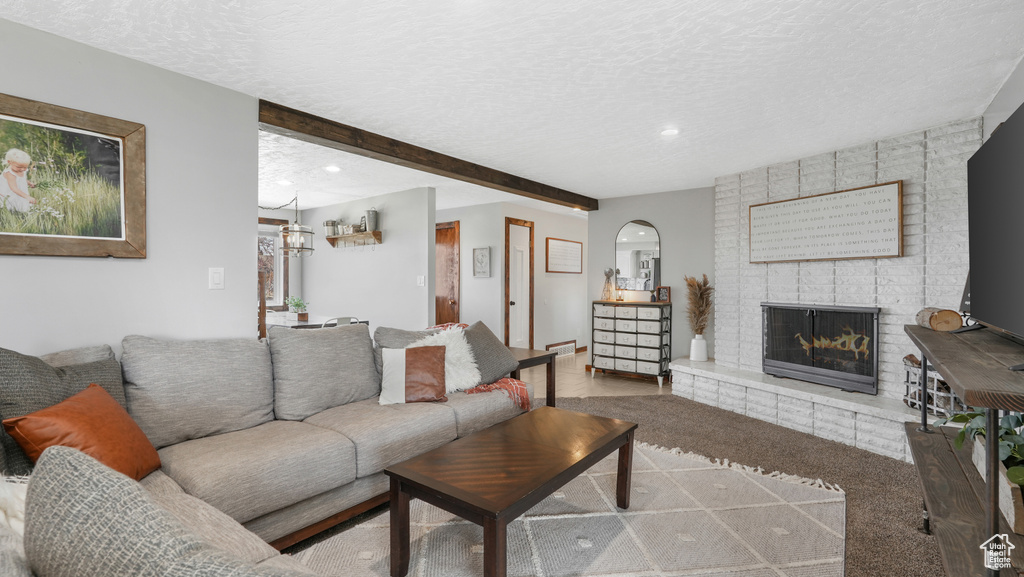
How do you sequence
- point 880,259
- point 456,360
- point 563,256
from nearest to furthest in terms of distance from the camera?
point 456,360 → point 880,259 → point 563,256

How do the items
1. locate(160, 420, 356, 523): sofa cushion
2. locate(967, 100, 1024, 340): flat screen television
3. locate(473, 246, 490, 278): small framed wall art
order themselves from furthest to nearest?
locate(473, 246, 490, 278): small framed wall art, locate(160, 420, 356, 523): sofa cushion, locate(967, 100, 1024, 340): flat screen television

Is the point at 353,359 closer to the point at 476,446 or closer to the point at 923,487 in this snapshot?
the point at 476,446

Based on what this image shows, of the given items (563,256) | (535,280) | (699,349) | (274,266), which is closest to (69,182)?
(699,349)

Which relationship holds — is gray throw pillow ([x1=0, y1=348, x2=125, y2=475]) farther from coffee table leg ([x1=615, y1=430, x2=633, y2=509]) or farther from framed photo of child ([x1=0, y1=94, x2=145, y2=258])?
coffee table leg ([x1=615, y1=430, x2=633, y2=509])

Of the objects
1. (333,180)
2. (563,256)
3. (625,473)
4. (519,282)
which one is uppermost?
(333,180)

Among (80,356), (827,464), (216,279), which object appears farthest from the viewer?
(827,464)

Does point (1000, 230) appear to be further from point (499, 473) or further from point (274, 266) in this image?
point (274, 266)

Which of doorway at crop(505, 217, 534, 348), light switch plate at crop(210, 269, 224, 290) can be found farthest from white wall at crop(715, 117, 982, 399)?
light switch plate at crop(210, 269, 224, 290)

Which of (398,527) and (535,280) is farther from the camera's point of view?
(535,280)

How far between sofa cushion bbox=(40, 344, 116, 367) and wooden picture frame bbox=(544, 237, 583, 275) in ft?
18.2

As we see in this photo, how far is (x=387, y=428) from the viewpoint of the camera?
2.38 m

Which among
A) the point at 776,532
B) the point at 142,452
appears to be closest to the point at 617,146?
the point at 776,532

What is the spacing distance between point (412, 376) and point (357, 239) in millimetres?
3755

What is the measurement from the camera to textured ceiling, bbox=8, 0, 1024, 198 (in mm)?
1856
